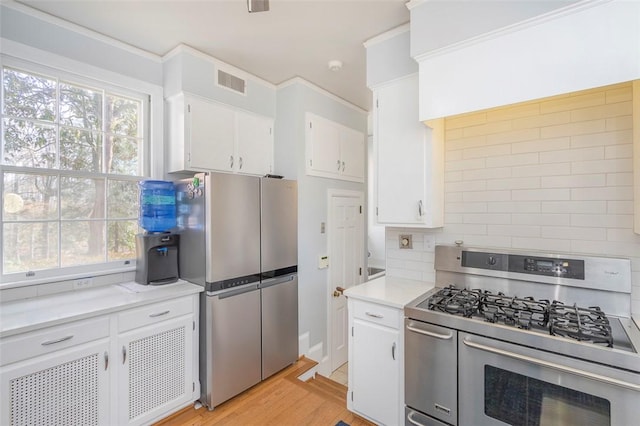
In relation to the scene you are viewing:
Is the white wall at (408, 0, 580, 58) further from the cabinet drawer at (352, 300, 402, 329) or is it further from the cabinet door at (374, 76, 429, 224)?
the cabinet drawer at (352, 300, 402, 329)

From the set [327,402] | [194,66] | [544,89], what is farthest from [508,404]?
[194,66]

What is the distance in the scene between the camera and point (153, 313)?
1.96m

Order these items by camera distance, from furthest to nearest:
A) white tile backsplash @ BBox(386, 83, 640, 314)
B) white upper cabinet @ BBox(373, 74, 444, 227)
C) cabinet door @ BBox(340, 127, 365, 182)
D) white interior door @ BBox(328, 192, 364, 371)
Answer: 1. cabinet door @ BBox(340, 127, 365, 182)
2. white interior door @ BBox(328, 192, 364, 371)
3. white upper cabinet @ BBox(373, 74, 444, 227)
4. white tile backsplash @ BBox(386, 83, 640, 314)

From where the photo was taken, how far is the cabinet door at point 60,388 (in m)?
1.45

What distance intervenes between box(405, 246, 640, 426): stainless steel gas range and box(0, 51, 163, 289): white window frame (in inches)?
91.1

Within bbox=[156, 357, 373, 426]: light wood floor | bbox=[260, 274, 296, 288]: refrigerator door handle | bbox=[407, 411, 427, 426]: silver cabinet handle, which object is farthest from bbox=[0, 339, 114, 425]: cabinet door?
bbox=[407, 411, 427, 426]: silver cabinet handle

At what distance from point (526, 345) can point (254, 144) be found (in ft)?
8.72

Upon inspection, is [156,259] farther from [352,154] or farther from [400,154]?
[352,154]

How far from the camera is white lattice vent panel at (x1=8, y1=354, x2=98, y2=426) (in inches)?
57.9

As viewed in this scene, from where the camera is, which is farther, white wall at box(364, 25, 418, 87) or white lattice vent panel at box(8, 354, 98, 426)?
white wall at box(364, 25, 418, 87)

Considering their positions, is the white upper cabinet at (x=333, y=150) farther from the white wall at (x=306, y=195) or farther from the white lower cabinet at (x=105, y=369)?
the white lower cabinet at (x=105, y=369)

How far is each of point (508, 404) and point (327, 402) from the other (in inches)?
49.0

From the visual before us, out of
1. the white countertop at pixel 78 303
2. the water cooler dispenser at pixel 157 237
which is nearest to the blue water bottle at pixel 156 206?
the water cooler dispenser at pixel 157 237

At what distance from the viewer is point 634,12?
4.21 feet
